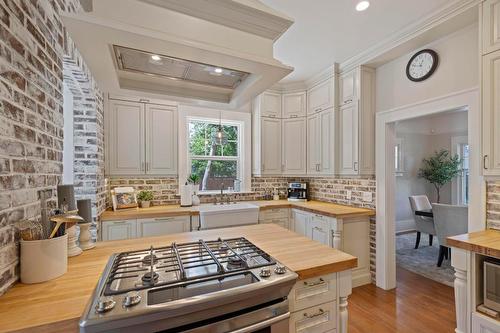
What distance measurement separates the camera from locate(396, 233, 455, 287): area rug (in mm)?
3137

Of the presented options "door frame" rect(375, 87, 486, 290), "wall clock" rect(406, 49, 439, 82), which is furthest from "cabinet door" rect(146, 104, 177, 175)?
"wall clock" rect(406, 49, 439, 82)

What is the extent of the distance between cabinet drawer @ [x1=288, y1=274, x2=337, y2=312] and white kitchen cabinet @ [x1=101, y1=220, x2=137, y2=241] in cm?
210

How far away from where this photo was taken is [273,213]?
335 centimetres

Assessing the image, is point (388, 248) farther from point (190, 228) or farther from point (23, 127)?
point (23, 127)

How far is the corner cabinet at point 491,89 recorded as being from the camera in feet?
5.59

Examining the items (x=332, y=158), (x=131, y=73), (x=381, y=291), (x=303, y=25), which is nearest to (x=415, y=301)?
(x=381, y=291)

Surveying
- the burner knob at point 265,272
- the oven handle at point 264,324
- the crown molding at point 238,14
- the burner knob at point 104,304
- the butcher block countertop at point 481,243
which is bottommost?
the oven handle at point 264,324

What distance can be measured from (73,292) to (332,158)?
2991 millimetres

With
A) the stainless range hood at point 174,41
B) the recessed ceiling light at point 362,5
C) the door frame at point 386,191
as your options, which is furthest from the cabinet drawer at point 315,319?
the recessed ceiling light at point 362,5

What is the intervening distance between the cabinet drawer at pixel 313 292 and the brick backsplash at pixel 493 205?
1.65 meters

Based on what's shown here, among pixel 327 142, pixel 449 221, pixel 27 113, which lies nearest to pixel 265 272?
pixel 27 113

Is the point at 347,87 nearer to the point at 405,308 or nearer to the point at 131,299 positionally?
the point at 405,308

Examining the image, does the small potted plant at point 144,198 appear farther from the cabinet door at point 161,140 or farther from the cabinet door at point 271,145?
the cabinet door at point 271,145

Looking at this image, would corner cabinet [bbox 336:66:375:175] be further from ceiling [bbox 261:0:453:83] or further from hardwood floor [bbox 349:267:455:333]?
hardwood floor [bbox 349:267:455:333]
